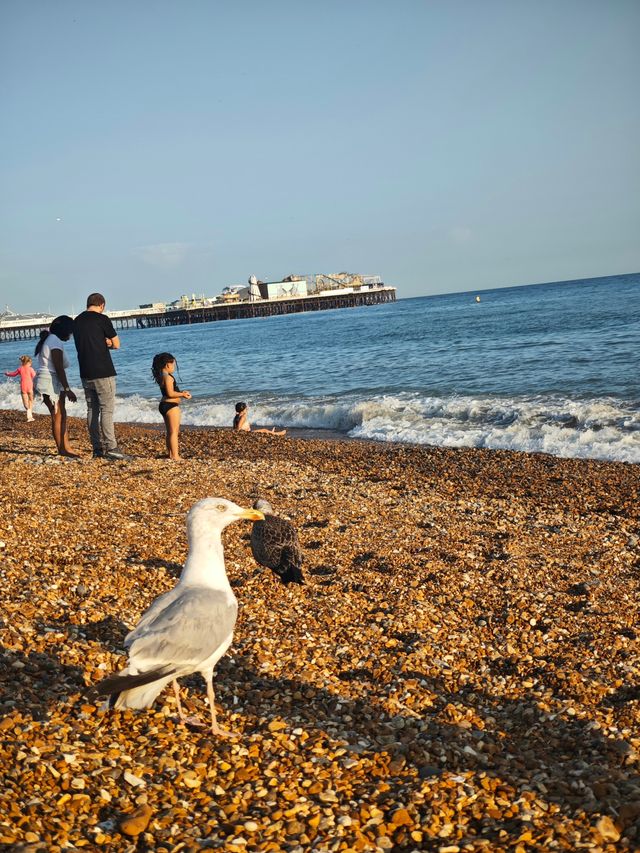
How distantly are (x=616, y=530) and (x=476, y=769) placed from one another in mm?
4758

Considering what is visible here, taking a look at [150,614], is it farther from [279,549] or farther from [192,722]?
[279,549]

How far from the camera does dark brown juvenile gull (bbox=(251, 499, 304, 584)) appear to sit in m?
5.70

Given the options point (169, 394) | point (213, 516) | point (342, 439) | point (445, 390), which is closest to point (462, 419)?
point (342, 439)

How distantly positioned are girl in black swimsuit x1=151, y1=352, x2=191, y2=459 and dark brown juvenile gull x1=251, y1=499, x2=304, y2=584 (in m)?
4.57

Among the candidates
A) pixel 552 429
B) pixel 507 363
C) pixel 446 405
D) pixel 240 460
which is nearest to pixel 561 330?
pixel 507 363

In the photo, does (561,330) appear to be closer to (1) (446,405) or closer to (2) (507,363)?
(2) (507,363)

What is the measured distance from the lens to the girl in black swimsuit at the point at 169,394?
10281 mm

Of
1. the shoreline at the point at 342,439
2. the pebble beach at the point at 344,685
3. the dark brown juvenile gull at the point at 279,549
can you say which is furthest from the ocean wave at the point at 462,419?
the dark brown juvenile gull at the point at 279,549

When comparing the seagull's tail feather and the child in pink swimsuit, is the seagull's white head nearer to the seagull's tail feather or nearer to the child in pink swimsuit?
the seagull's tail feather

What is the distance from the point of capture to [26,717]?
340 cm

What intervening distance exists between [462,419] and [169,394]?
8.29 metres

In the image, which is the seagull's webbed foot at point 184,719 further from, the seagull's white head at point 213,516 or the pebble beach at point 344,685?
the seagull's white head at point 213,516

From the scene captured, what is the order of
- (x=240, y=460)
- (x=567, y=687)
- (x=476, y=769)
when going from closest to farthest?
(x=476, y=769), (x=567, y=687), (x=240, y=460)

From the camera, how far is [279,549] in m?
5.75
